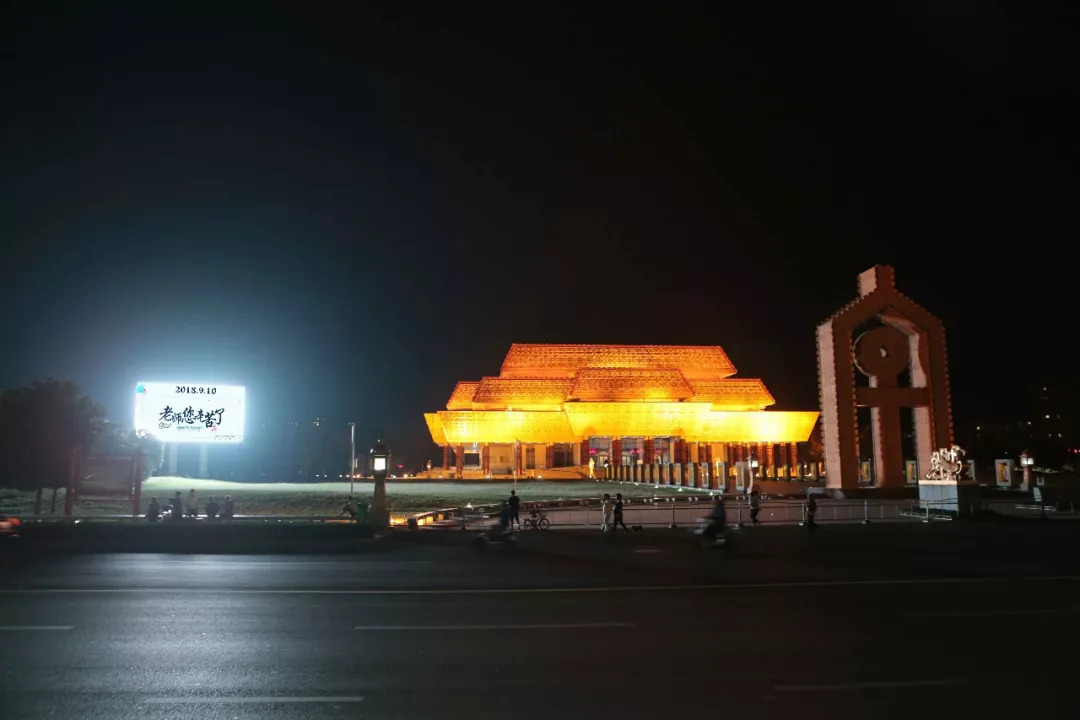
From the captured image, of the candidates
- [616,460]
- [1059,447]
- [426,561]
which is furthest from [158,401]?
[1059,447]

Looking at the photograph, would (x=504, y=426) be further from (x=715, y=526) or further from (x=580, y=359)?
(x=715, y=526)

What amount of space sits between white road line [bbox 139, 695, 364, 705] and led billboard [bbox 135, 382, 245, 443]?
52.2 meters

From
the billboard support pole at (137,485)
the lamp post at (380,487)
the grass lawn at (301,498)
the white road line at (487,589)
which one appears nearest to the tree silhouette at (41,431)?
the grass lawn at (301,498)

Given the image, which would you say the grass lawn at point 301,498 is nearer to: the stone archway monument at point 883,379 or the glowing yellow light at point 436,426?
the stone archway monument at point 883,379

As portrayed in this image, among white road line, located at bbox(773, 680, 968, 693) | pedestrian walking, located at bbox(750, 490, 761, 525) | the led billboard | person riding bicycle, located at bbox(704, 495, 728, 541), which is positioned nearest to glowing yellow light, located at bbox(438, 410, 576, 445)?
the led billboard

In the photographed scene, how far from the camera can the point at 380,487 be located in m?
22.6

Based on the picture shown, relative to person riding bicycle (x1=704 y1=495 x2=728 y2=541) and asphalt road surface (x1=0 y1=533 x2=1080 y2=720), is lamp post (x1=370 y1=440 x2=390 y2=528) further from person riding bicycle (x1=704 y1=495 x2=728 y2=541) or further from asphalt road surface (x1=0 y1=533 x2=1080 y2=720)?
person riding bicycle (x1=704 y1=495 x2=728 y2=541)

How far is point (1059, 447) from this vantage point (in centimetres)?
6038

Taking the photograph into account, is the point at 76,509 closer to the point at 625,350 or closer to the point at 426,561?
the point at 426,561

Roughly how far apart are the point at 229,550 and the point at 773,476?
192 ft

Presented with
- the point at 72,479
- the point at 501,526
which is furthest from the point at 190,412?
the point at 501,526

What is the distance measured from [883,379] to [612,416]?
100.0ft

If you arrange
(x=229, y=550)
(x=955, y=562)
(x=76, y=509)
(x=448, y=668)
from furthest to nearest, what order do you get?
(x=76, y=509) < (x=229, y=550) < (x=955, y=562) < (x=448, y=668)

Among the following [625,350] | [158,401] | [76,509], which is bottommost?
[76,509]
